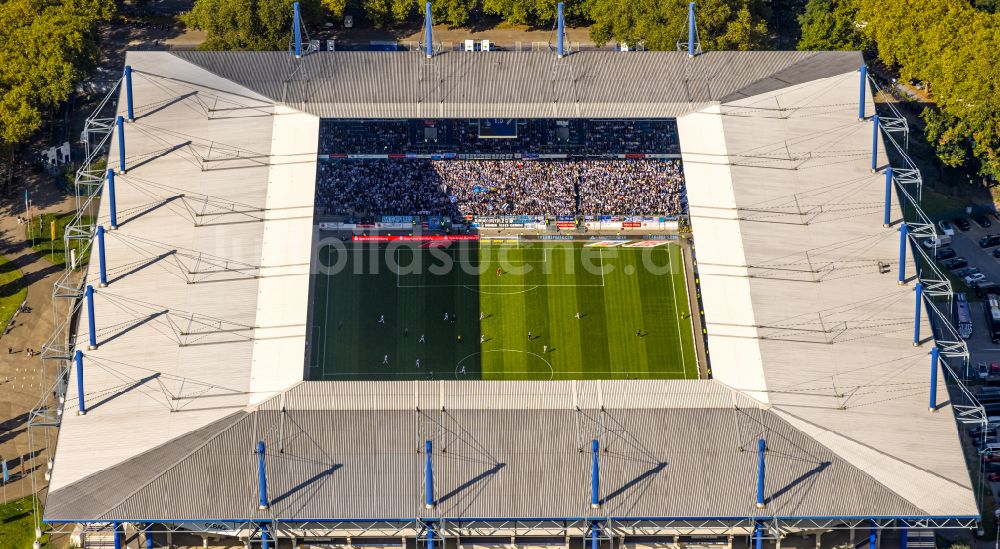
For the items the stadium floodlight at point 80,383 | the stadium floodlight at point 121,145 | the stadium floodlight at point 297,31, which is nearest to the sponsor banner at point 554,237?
the stadium floodlight at point 297,31

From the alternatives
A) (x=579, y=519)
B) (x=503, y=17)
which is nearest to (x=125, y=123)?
(x=503, y=17)

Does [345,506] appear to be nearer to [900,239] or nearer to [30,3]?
[900,239]

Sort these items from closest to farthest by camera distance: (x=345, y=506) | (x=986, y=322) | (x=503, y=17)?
(x=345, y=506) < (x=986, y=322) < (x=503, y=17)

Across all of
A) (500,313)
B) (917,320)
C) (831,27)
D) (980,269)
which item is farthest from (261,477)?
(831,27)

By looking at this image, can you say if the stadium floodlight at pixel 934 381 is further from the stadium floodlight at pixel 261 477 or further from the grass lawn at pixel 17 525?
the grass lawn at pixel 17 525

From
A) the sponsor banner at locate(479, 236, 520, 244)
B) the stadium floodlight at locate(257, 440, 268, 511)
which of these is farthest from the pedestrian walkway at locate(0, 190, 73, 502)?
the sponsor banner at locate(479, 236, 520, 244)

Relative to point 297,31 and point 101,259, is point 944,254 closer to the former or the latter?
point 297,31
